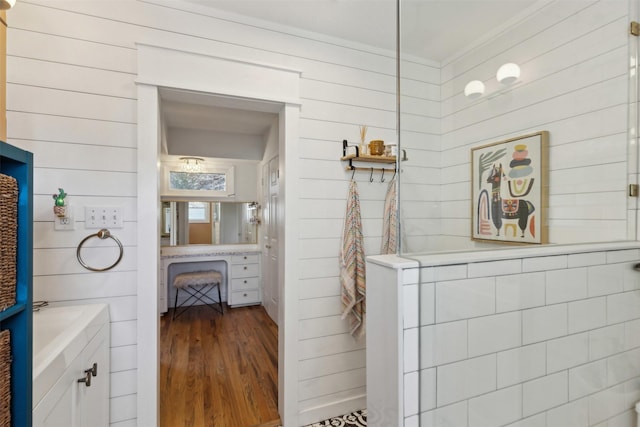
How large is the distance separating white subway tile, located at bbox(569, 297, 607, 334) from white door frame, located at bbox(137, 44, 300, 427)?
134cm

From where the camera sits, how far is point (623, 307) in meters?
1.13

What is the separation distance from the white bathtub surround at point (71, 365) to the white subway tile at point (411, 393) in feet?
3.28

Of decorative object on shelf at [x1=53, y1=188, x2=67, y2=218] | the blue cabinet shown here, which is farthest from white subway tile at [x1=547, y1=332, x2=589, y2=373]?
decorative object on shelf at [x1=53, y1=188, x2=67, y2=218]

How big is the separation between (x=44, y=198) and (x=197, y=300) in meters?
3.14

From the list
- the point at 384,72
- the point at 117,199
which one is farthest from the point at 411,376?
the point at 384,72

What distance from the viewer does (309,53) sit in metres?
1.90

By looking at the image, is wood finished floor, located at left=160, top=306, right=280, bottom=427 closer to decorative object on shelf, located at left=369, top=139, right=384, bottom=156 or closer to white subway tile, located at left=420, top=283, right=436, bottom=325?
white subway tile, located at left=420, top=283, right=436, bottom=325

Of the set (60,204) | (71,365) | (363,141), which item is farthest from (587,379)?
(60,204)

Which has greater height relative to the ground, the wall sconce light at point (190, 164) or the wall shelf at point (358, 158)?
the wall sconce light at point (190, 164)

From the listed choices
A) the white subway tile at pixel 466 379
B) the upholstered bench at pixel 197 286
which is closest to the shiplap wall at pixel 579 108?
the white subway tile at pixel 466 379

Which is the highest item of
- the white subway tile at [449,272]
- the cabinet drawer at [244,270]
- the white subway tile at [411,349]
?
the white subway tile at [449,272]

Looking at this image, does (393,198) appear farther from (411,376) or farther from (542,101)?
(411,376)

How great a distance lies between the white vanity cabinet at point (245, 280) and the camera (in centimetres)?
410

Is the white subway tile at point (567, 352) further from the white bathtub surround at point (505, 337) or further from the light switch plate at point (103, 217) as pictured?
the light switch plate at point (103, 217)
